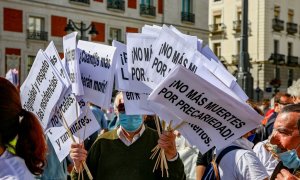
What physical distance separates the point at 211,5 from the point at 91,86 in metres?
46.0

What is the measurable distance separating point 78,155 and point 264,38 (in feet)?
138

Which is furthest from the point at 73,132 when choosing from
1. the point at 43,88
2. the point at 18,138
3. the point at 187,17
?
the point at 187,17

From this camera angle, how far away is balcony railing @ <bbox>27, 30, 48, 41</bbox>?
25803 mm

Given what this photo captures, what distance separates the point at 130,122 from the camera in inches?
164

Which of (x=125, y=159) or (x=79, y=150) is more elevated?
(x=79, y=150)

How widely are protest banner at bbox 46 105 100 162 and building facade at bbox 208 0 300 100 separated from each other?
37.9 m

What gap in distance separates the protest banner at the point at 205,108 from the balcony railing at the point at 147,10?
28.3 m

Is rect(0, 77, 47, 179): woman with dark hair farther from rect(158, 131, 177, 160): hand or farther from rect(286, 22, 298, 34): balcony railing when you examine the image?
rect(286, 22, 298, 34): balcony railing

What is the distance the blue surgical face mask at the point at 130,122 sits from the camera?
4.12 meters

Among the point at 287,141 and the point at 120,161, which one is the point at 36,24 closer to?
the point at 120,161

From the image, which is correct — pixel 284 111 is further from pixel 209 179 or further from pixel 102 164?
pixel 102 164

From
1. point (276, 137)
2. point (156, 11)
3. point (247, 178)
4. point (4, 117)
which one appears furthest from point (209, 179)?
point (156, 11)

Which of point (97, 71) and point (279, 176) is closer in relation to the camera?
point (279, 176)

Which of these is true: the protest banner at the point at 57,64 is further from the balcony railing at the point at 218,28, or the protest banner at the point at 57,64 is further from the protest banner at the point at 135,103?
the balcony railing at the point at 218,28
